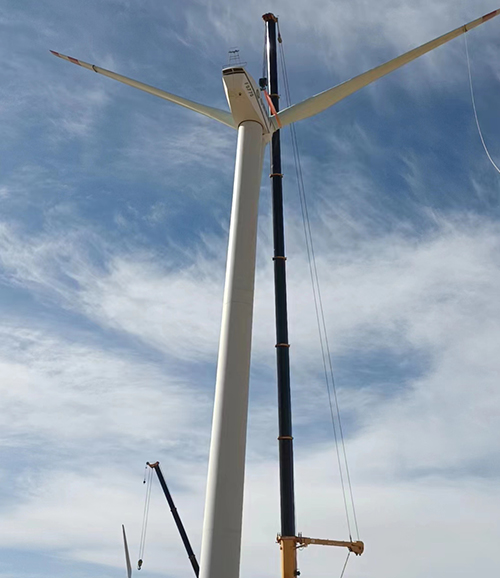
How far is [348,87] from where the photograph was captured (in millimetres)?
27734

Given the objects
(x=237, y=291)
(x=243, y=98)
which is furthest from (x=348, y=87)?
(x=237, y=291)

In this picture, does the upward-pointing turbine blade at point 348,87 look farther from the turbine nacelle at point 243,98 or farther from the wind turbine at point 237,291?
the turbine nacelle at point 243,98

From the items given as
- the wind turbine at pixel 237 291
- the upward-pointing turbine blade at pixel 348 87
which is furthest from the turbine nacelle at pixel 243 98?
the upward-pointing turbine blade at pixel 348 87

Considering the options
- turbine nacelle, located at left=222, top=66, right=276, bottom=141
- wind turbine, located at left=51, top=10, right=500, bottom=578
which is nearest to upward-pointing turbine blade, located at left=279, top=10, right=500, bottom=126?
wind turbine, located at left=51, top=10, right=500, bottom=578

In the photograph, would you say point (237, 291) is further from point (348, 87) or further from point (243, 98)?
point (348, 87)

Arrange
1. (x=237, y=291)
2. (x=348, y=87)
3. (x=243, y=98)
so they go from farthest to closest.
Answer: (x=348, y=87), (x=243, y=98), (x=237, y=291)

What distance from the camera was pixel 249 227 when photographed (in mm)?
22406

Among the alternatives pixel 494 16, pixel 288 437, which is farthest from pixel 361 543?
pixel 494 16

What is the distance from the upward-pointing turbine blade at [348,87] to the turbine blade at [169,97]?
2.47 m

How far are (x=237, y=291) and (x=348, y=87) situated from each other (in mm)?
11584

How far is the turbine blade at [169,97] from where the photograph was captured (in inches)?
1049

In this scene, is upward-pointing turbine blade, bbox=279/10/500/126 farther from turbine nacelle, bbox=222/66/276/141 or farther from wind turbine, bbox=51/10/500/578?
turbine nacelle, bbox=222/66/276/141

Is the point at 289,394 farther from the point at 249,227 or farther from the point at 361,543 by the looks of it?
the point at 249,227

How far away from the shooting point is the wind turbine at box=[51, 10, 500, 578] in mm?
18266
